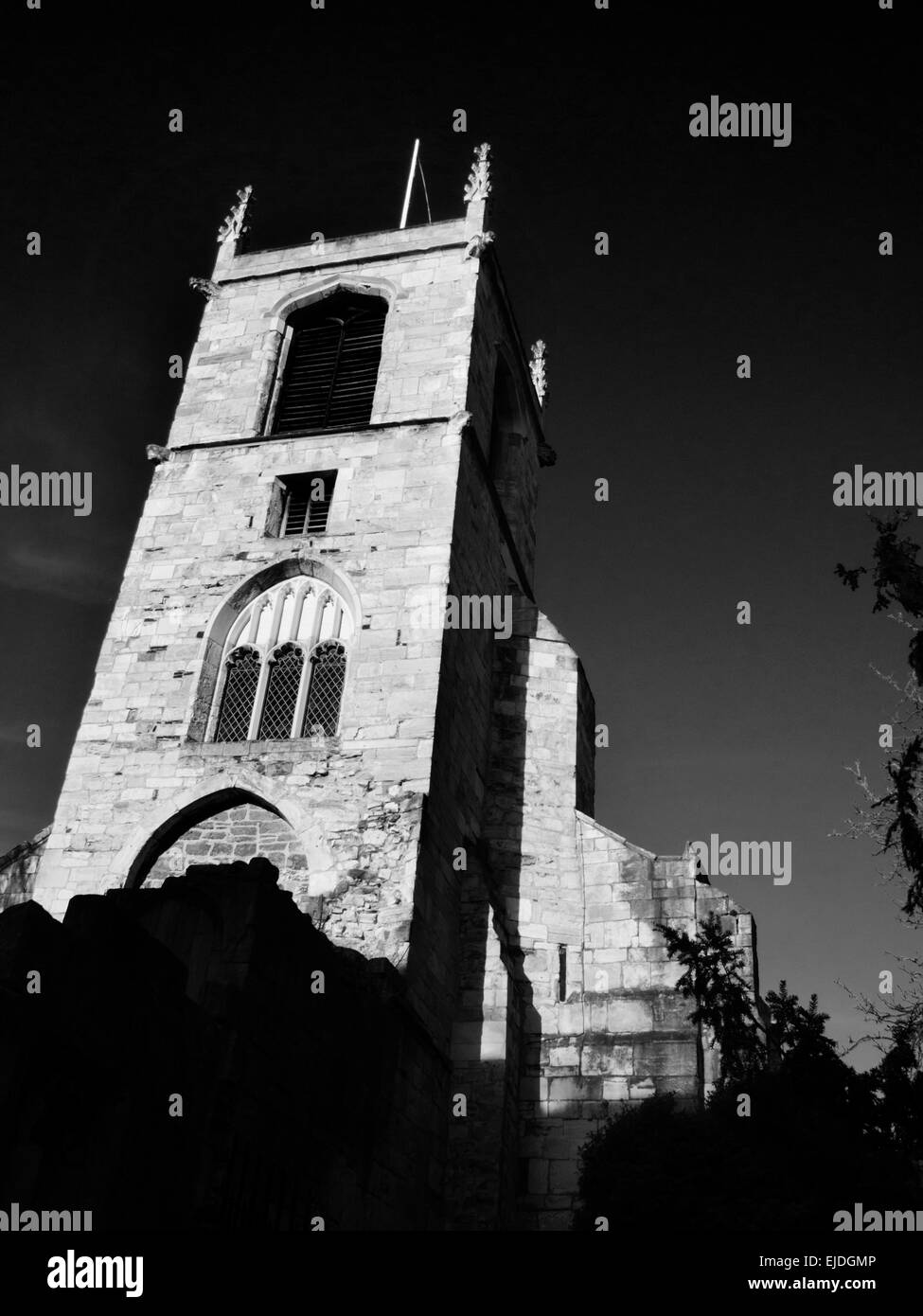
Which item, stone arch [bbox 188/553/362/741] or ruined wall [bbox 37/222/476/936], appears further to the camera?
stone arch [bbox 188/553/362/741]

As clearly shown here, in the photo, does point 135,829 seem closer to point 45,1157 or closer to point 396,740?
point 396,740

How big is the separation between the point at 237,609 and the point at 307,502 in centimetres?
→ 210

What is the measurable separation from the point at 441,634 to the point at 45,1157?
27.7 ft

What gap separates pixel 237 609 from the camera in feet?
48.9

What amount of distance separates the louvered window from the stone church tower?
0.05m

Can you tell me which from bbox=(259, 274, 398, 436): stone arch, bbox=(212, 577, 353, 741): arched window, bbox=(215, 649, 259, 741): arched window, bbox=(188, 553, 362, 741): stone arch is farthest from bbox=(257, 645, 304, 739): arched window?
bbox=(259, 274, 398, 436): stone arch

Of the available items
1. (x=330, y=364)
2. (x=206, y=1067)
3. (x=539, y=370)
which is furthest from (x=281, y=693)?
(x=539, y=370)

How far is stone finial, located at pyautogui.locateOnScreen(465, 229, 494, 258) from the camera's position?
18.3m

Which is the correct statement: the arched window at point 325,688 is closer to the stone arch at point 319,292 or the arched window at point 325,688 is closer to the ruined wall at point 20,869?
the ruined wall at point 20,869

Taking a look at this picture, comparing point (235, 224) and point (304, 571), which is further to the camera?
point (235, 224)

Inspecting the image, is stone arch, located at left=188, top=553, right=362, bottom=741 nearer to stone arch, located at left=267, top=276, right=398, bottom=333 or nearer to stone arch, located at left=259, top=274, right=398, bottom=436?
stone arch, located at left=259, top=274, right=398, bottom=436

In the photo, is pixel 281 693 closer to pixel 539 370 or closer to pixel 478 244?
pixel 478 244

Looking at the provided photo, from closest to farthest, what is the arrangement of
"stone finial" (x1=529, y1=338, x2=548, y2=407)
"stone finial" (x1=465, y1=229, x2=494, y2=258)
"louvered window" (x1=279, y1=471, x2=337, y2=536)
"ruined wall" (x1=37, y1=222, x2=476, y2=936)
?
1. "ruined wall" (x1=37, y1=222, x2=476, y2=936)
2. "louvered window" (x1=279, y1=471, x2=337, y2=536)
3. "stone finial" (x1=465, y1=229, x2=494, y2=258)
4. "stone finial" (x1=529, y1=338, x2=548, y2=407)

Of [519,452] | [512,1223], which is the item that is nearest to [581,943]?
[512,1223]
